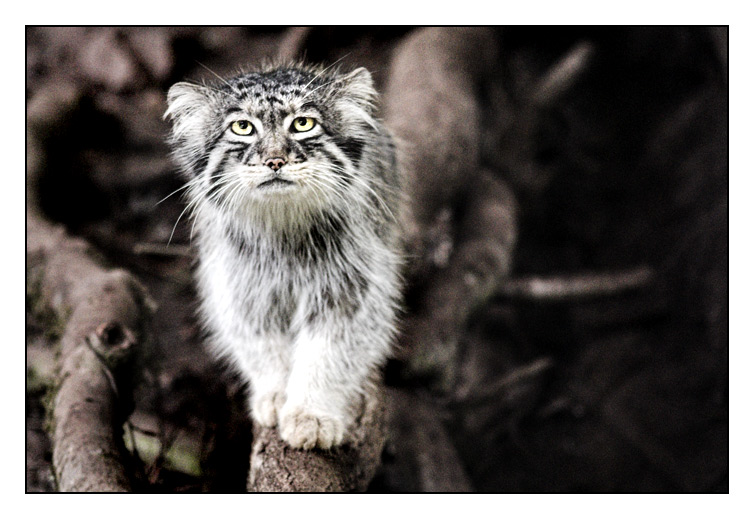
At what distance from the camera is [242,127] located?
1.75 meters

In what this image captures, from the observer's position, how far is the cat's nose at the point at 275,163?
1.67 m

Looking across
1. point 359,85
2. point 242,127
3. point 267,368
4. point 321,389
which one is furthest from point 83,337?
point 359,85

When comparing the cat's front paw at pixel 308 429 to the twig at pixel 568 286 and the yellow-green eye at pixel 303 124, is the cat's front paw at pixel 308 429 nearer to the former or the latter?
the yellow-green eye at pixel 303 124

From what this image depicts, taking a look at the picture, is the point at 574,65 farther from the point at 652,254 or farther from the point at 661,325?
the point at 661,325

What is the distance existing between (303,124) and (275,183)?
189 mm

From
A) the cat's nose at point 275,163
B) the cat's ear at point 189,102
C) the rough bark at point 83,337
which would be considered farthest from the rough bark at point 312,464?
the cat's ear at point 189,102

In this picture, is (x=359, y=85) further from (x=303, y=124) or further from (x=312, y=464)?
(x=312, y=464)

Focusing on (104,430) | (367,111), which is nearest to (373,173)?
(367,111)

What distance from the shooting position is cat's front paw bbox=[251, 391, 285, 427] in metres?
2.08

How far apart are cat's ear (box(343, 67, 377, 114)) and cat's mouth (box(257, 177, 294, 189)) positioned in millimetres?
371

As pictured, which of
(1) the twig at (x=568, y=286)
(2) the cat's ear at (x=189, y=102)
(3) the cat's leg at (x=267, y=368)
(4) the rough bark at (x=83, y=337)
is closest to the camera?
(2) the cat's ear at (x=189, y=102)

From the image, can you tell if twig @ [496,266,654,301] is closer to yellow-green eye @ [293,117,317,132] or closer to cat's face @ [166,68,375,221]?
cat's face @ [166,68,375,221]

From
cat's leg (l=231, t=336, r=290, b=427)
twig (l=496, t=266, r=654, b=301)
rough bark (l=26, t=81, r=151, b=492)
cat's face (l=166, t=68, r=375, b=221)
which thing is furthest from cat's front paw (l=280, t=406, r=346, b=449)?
twig (l=496, t=266, r=654, b=301)
